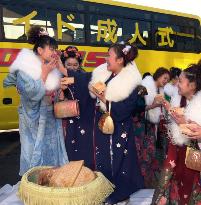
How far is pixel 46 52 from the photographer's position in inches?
129

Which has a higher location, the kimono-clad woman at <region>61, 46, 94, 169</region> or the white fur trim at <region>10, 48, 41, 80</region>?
the white fur trim at <region>10, 48, 41, 80</region>

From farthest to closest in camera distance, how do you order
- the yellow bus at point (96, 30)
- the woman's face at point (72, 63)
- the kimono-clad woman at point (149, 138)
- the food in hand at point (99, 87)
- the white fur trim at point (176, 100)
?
the yellow bus at point (96, 30), the kimono-clad woman at point (149, 138), the woman's face at point (72, 63), the food in hand at point (99, 87), the white fur trim at point (176, 100)

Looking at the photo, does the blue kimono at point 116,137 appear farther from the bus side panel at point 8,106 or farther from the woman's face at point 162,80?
the bus side panel at point 8,106

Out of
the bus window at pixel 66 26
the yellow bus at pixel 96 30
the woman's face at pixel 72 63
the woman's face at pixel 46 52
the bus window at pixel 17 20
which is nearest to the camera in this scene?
the woman's face at pixel 46 52

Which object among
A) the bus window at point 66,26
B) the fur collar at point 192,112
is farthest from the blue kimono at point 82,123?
the bus window at point 66,26

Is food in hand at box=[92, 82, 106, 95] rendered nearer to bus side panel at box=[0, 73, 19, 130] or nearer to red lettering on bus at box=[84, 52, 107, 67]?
bus side panel at box=[0, 73, 19, 130]

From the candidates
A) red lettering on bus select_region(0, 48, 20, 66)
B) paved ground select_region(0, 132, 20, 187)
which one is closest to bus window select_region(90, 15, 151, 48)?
red lettering on bus select_region(0, 48, 20, 66)

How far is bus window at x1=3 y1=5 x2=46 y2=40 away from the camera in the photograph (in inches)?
272

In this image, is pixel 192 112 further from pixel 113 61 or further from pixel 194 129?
pixel 113 61

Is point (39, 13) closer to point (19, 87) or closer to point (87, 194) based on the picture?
point (19, 87)

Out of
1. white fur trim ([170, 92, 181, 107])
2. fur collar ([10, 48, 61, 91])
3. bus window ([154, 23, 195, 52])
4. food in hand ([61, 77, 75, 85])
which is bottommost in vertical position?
white fur trim ([170, 92, 181, 107])

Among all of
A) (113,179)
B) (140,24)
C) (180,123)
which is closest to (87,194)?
(180,123)

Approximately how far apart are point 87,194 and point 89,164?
1.29m

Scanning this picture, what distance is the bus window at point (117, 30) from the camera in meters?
8.20
